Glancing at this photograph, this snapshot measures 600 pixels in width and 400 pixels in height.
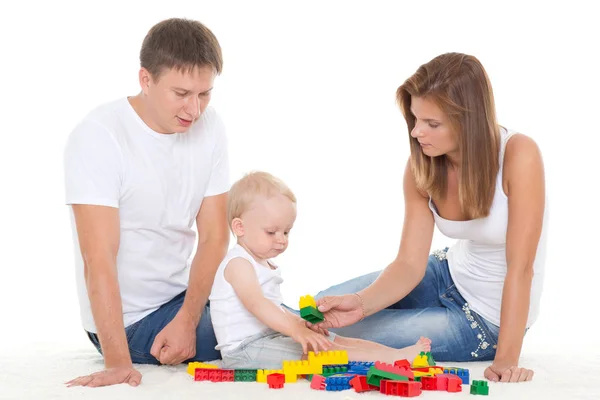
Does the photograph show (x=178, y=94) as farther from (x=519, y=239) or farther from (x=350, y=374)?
(x=519, y=239)

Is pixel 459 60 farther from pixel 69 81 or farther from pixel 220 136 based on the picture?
pixel 69 81

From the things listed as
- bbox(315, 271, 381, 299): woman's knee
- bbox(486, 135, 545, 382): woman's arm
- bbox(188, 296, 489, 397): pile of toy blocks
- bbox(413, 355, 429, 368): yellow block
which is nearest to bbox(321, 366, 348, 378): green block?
bbox(188, 296, 489, 397): pile of toy blocks

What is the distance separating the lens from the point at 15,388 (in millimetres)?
2604

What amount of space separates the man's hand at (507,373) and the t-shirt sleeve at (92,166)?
124 cm

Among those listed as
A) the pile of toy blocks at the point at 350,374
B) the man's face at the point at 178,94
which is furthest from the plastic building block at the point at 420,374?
the man's face at the point at 178,94

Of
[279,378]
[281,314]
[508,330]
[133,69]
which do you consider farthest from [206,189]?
[133,69]

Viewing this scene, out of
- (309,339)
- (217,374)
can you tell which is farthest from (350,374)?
(217,374)

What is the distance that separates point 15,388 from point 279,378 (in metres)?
0.78

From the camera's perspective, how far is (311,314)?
272 cm

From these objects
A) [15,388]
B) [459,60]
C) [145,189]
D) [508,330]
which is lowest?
[15,388]

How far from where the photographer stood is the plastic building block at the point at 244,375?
8.61ft

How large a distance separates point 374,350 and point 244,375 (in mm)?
456

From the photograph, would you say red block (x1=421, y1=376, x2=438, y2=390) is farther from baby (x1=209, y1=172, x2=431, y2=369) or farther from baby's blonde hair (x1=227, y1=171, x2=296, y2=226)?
baby's blonde hair (x1=227, y1=171, x2=296, y2=226)

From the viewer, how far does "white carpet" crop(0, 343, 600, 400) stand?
Result: 2.43 m
